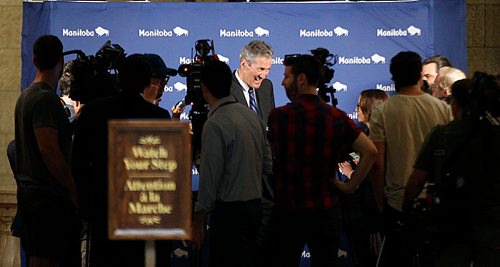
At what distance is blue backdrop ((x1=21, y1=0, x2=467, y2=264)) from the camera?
10258 mm

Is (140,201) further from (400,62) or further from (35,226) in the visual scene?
(400,62)

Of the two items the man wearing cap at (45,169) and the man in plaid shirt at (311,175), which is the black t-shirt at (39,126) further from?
the man in plaid shirt at (311,175)

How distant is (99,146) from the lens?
6539mm

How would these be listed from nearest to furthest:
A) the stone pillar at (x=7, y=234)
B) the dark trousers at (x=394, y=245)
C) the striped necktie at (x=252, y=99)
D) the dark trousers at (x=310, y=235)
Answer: the dark trousers at (x=310, y=235) → the dark trousers at (x=394, y=245) → the striped necktie at (x=252, y=99) → the stone pillar at (x=7, y=234)

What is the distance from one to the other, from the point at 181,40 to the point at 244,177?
10.7 ft

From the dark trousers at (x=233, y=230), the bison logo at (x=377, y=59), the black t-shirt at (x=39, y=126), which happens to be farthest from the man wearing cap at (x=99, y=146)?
the bison logo at (x=377, y=59)

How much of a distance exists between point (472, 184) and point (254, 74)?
331 cm

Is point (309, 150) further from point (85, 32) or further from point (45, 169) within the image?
point (85, 32)

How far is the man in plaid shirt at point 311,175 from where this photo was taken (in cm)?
737

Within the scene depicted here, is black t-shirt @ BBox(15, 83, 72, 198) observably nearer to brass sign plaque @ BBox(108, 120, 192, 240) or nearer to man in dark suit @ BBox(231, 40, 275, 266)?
brass sign plaque @ BBox(108, 120, 192, 240)

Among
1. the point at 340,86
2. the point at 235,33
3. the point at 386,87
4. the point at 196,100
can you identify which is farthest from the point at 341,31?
the point at 196,100

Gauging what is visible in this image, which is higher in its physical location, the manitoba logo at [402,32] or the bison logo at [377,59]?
the manitoba logo at [402,32]

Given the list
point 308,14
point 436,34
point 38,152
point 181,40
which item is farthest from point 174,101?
point 38,152

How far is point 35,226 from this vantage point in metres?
7.17
